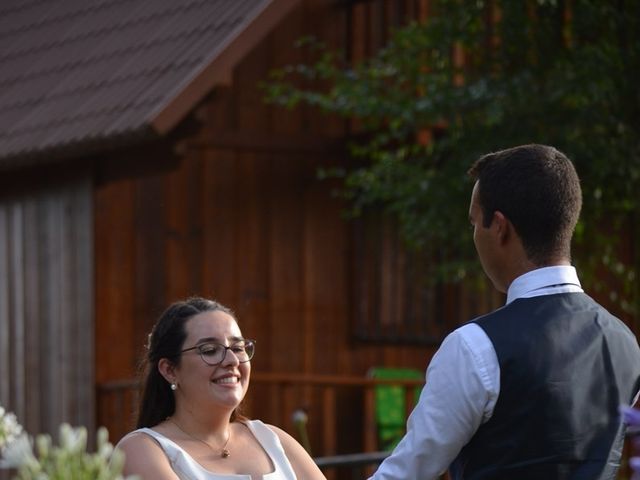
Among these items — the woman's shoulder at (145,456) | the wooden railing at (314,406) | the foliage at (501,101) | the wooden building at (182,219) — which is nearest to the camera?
the woman's shoulder at (145,456)

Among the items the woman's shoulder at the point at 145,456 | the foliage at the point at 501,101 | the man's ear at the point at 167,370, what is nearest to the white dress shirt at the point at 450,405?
the woman's shoulder at the point at 145,456

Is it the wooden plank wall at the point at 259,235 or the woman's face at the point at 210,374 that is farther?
the wooden plank wall at the point at 259,235

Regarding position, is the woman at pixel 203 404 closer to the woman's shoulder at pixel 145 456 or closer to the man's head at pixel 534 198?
the woman's shoulder at pixel 145 456

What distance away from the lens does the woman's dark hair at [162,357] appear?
436 cm

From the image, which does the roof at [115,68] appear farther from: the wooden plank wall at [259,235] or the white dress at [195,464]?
the white dress at [195,464]

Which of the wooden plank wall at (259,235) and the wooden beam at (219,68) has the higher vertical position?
the wooden beam at (219,68)

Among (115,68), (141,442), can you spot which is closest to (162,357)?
(141,442)

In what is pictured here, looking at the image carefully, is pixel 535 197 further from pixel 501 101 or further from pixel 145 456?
Answer: pixel 501 101

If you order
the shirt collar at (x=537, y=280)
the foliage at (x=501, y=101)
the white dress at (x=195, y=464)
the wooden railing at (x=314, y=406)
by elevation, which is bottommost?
the wooden railing at (x=314, y=406)

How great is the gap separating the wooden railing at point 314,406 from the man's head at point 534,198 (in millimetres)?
6422

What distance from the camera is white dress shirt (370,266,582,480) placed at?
119 inches

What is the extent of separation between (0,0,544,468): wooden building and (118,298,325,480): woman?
4.09m

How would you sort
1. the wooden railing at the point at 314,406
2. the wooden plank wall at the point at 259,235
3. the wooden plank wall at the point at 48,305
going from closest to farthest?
the wooden railing at the point at 314,406 < the wooden plank wall at the point at 48,305 < the wooden plank wall at the point at 259,235

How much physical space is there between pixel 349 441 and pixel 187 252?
1.95 m
